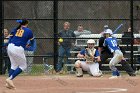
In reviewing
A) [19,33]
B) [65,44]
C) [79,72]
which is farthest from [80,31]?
[19,33]

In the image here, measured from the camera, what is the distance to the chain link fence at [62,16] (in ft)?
56.6

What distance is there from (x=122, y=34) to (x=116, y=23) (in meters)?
0.45

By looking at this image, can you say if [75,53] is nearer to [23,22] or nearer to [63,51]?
[63,51]

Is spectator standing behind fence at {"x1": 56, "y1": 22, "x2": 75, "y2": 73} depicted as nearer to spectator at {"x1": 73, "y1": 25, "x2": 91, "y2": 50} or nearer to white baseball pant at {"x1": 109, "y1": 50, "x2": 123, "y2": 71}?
spectator at {"x1": 73, "y1": 25, "x2": 91, "y2": 50}

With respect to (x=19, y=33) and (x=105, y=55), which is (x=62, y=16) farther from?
(x=19, y=33)

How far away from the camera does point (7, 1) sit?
1733 cm

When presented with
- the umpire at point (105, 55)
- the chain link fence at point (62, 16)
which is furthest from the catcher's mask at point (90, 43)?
the chain link fence at point (62, 16)

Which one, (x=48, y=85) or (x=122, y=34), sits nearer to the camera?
(x=48, y=85)

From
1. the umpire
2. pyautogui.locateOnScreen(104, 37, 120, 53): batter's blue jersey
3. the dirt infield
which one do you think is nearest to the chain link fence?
the umpire

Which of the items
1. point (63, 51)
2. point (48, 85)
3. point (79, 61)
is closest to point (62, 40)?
point (63, 51)

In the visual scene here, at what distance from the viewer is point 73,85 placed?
13.6 m

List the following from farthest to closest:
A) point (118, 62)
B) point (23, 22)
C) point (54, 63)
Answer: point (54, 63) < point (118, 62) < point (23, 22)

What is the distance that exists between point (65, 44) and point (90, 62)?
66.7 inches

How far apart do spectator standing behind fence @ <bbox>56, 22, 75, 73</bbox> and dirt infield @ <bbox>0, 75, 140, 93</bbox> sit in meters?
1.08
